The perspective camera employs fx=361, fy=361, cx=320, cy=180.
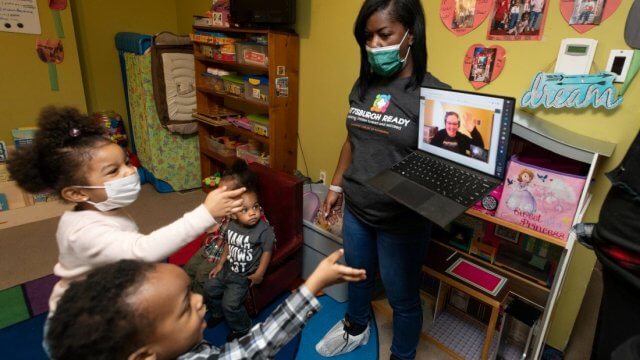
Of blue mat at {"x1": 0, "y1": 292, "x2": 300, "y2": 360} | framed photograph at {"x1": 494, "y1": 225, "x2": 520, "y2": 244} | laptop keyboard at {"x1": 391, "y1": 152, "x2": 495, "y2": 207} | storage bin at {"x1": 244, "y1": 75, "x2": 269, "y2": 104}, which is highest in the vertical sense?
storage bin at {"x1": 244, "y1": 75, "x2": 269, "y2": 104}

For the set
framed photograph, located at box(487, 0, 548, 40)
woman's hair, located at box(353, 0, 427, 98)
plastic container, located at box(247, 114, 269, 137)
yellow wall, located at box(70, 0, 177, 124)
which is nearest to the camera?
woman's hair, located at box(353, 0, 427, 98)

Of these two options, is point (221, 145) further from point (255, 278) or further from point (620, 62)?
point (620, 62)

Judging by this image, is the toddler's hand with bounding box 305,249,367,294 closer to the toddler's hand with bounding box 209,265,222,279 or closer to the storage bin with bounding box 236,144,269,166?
the toddler's hand with bounding box 209,265,222,279

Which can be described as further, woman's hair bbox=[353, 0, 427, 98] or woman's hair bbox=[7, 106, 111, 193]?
woman's hair bbox=[353, 0, 427, 98]

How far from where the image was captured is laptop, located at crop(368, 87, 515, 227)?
98 cm

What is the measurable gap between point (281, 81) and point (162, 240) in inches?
61.6

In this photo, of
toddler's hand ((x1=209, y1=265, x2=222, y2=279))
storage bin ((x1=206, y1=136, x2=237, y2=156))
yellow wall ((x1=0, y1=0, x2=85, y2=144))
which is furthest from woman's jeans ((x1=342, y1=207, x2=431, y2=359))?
yellow wall ((x1=0, y1=0, x2=85, y2=144))

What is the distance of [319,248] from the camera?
197 centimetres

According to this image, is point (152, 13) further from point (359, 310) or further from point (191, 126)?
point (359, 310)

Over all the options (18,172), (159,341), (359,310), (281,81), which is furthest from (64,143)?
(281,81)

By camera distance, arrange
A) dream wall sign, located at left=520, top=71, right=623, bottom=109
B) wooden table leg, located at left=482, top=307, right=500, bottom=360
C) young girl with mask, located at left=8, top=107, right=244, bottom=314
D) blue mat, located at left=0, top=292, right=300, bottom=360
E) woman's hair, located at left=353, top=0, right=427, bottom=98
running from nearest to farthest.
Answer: young girl with mask, located at left=8, top=107, right=244, bottom=314 → woman's hair, located at left=353, top=0, right=427, bottom=98 → dream wall sign, located at left=520, top=71, right=623, bottom=109 → wooden table leg, located at left=482, top=307, right=500, bottom=360 → blue mat, located at left=0, top=292, right=300, bottom=360

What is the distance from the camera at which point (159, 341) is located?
705 mm

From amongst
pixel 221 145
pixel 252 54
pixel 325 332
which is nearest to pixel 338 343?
pixel 325 332

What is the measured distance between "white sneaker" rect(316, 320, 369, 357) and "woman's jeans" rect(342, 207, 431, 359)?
0.75 ft
